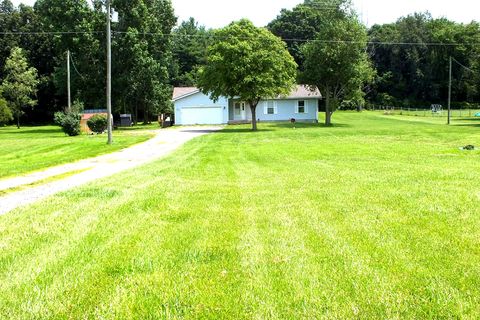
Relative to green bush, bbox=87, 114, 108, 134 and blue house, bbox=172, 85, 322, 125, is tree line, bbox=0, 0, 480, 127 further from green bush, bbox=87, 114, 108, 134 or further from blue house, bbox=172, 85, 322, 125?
green bush, bbox=87, 114, 108, 134

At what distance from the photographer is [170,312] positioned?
350 centimetres

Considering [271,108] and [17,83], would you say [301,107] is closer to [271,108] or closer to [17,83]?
[271,108]

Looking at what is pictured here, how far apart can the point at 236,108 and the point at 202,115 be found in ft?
12.6

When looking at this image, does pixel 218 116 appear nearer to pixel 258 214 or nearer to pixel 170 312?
pixel 258 214

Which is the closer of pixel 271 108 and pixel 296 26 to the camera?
pixel 271 108

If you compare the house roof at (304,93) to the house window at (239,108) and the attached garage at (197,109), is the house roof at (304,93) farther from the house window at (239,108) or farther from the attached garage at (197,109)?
the attached garage at (197,109)

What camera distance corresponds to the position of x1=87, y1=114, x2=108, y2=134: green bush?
116ft

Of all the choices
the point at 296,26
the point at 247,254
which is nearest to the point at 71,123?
the point at 247,254

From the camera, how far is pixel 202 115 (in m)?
50.1

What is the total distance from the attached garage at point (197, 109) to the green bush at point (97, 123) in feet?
46.1

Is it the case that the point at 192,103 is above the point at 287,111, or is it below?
above

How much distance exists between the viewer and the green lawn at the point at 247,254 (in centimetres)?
362

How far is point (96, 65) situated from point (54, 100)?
20.0 meters

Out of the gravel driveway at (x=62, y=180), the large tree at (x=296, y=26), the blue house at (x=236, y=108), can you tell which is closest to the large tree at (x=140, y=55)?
the blue house at (x=236, y=108)
